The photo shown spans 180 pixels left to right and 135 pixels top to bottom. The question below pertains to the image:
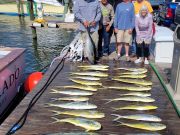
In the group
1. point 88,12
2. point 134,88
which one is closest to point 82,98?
point 134,88

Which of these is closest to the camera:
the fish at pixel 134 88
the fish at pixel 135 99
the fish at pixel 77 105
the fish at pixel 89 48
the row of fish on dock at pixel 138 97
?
the row of fish on dock at pixel 138 97

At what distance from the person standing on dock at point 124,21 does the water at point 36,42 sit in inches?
189

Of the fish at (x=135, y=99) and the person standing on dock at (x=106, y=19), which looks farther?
the person standing on dock at (x=106, y=19)

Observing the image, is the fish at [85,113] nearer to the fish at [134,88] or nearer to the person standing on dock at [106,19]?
the fish at [134,88]

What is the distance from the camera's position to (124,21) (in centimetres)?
786

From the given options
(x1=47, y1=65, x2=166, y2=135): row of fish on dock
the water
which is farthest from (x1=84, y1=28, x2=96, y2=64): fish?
the water

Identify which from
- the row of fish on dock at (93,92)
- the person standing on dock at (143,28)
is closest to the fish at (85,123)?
the row of fish on dock at (93,92)

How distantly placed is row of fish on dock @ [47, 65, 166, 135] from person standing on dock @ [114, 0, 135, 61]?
2.97ft

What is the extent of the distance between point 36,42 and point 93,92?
36.6 feet

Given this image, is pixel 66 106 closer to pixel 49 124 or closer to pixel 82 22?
pixel 49 124

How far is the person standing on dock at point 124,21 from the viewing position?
7792 mm

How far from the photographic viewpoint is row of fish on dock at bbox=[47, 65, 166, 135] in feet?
15.3

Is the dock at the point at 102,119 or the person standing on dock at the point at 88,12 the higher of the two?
the person standing on dock at the point at 88,12

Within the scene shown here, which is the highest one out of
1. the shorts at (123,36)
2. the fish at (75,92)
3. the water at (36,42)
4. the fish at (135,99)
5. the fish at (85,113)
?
the shorts at (123,36)
